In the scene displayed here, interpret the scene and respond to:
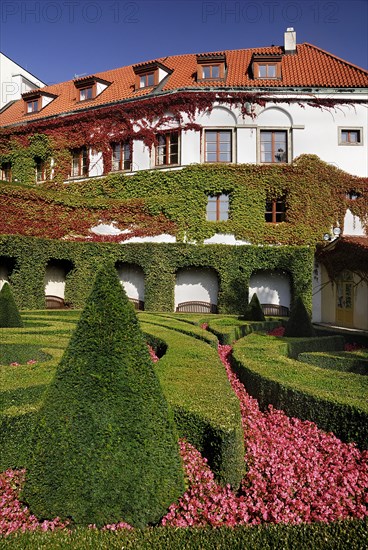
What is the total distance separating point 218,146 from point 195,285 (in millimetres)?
8277

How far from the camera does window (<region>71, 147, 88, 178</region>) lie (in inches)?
987

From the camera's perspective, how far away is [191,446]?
436 cm

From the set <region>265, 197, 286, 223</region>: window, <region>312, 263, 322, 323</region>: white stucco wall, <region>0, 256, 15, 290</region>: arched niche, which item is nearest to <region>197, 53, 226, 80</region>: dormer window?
<region>265, 197, 286, 223</region>: window

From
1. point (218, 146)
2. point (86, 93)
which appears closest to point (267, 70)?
point (218, 146)

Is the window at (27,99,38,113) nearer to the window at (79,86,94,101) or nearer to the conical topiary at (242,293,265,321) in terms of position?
the window at (79,86,94,101)

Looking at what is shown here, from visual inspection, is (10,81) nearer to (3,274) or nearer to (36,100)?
(36,100)

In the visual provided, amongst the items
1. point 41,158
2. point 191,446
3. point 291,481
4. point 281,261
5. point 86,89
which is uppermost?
point 86,89

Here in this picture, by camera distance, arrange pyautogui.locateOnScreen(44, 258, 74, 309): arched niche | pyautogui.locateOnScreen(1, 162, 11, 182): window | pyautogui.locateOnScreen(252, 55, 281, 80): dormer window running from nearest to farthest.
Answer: pyautogui.locateOnScreen(44, 258, 74, 309): arched niche < pyautogui.locateOnScreen(252, 55, 281, 80): dormer window < pyautogui.locateOnScreen(1, 162, 11, 182): window

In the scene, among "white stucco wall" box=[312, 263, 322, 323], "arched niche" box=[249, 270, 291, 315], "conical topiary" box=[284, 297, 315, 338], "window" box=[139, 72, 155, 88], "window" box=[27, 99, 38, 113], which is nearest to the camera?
"conical topiary" box=[284, 297, 315, 338]

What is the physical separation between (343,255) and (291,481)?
16.1 metres

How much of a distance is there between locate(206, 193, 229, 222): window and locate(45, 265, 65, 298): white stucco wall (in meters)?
8.84

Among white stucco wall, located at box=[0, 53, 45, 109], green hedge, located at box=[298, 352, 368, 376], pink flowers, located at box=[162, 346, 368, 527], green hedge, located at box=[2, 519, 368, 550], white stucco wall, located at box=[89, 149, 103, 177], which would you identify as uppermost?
white stucco wall, located at box=[0, 53, 45, 109]

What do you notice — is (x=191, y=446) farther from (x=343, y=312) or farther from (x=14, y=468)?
(x=343, y=312)

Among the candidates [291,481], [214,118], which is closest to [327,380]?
[291,481]
